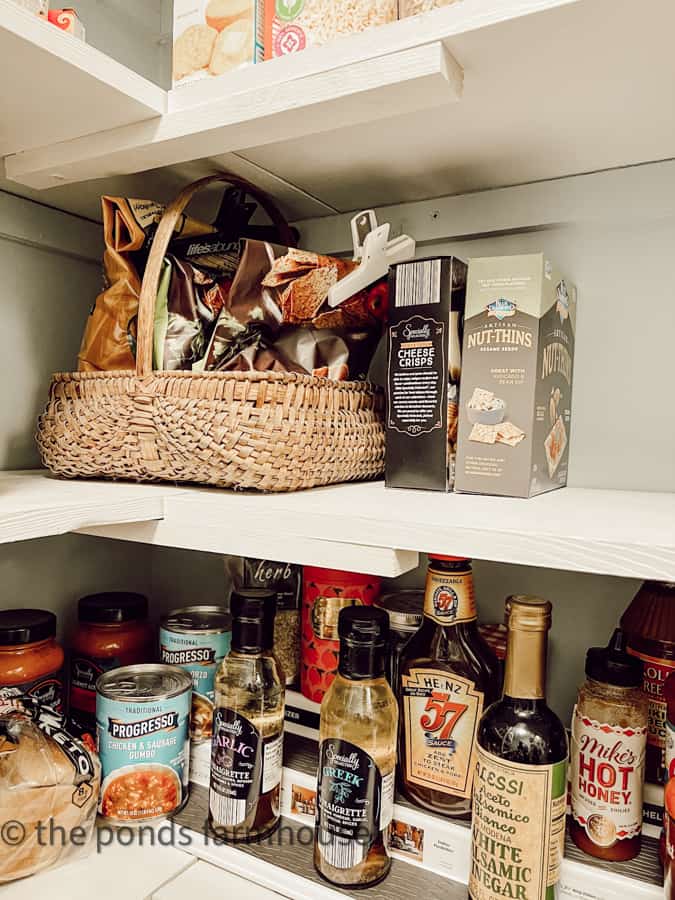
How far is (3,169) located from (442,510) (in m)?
0.72

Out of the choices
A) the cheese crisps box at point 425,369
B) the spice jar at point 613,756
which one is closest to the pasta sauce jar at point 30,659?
the cheese crisps box at point 425,369

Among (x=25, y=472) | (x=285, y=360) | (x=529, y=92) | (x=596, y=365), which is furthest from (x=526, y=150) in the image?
(x=25, y=472)

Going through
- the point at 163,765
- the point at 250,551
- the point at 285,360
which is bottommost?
the point at 163,765

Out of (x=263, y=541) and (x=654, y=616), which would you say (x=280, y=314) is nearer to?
(x=263, y=541)

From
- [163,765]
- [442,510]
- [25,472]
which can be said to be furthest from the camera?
[25,472]

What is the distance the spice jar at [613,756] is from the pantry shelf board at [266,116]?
563 millimetres

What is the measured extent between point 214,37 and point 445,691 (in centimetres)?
72

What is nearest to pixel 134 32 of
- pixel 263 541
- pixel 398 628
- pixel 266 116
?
pixel 266 116

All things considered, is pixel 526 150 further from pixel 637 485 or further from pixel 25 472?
pixel 25 472

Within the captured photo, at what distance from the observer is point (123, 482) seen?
0.88 m

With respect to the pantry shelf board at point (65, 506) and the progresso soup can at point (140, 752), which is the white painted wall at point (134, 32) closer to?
the pantry shelf board at point (65, 506)

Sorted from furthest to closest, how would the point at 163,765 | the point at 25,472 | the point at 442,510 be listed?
1. the point at 25,472
2. the point at 163,765
3. the point at 442,510

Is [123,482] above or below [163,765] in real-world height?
above

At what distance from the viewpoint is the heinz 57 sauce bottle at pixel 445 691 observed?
0.72 metres
